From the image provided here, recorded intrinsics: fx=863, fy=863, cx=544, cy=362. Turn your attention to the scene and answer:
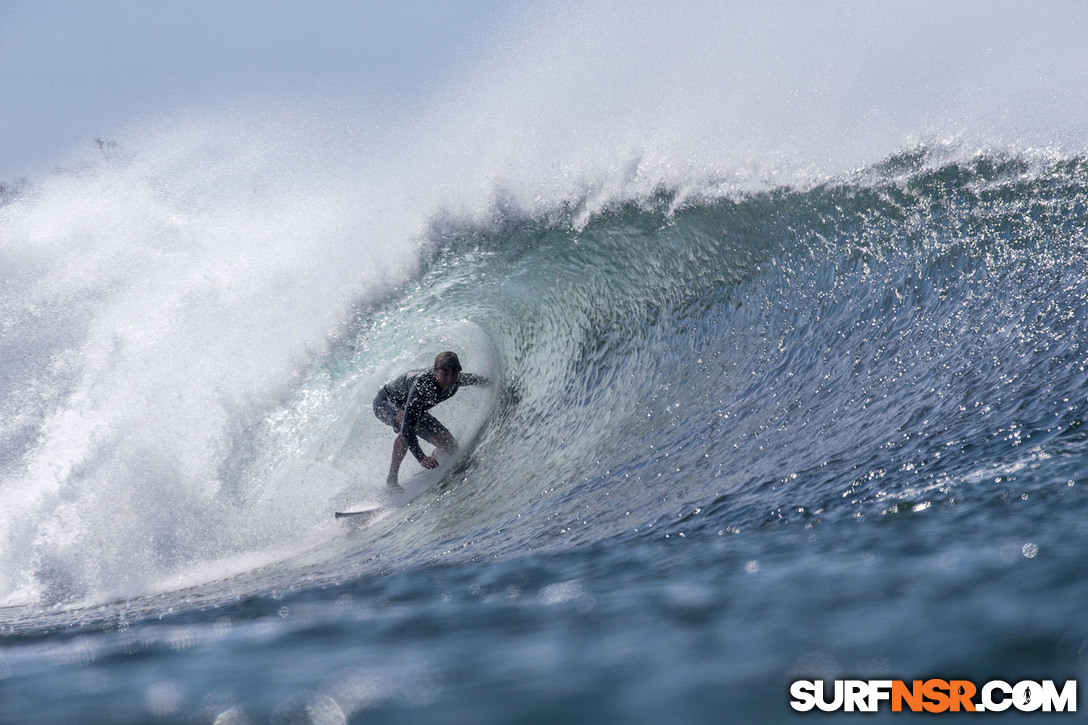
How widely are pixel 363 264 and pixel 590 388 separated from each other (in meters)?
4.92

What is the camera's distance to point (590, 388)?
7.31 metres

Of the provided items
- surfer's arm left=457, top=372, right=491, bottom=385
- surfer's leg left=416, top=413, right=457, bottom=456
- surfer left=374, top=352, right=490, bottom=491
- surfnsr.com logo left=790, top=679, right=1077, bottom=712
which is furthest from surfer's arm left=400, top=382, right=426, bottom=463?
surfnsr.com logo left=790, top=679, right=1077, bottom=712

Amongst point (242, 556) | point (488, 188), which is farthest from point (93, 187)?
point (242, 556)

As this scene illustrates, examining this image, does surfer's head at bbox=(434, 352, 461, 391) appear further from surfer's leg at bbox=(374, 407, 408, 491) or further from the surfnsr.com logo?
the surfnsr.com logo

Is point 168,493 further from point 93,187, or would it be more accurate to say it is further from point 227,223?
point 93,187

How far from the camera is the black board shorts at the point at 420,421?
759 cm

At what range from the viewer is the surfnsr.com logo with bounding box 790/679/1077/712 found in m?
1.35

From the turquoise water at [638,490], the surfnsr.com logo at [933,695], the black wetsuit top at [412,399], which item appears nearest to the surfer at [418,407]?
the black wetsuit top at [412,399]

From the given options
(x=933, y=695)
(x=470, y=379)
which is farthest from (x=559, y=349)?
(x=933, y=695)

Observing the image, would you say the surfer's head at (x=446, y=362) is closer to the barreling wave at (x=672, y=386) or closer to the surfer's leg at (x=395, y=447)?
the surfer's leg at (x=395, y=447)

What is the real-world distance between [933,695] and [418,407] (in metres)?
6.35

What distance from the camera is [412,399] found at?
748 centimetres

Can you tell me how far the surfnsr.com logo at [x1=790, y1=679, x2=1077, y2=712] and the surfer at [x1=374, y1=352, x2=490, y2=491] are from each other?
19.1 ft

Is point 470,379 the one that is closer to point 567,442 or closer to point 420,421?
point 420,421
